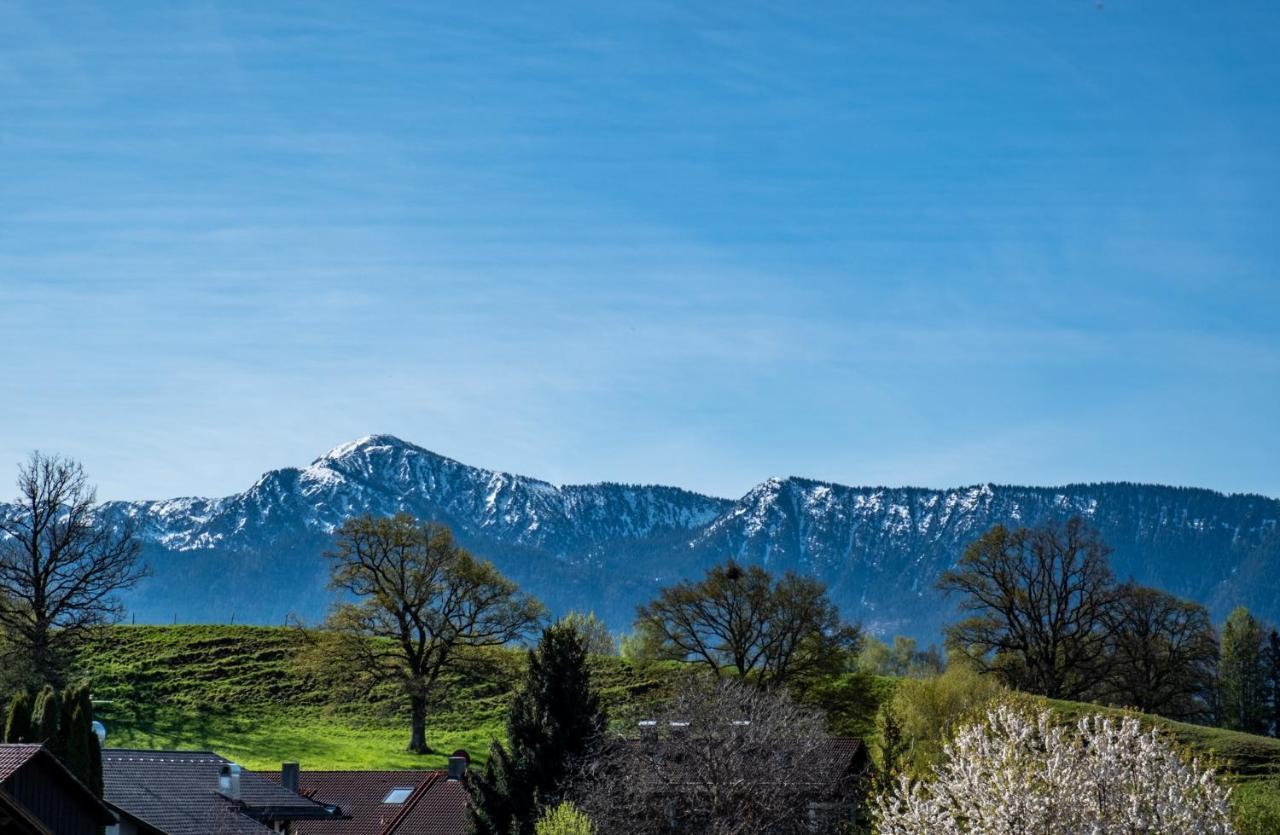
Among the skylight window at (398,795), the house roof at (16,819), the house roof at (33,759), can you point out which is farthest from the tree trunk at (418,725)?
the house roof at (16,819)

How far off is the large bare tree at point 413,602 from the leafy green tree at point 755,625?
753 centimetres

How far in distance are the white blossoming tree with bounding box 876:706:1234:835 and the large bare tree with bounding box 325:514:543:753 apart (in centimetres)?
5420

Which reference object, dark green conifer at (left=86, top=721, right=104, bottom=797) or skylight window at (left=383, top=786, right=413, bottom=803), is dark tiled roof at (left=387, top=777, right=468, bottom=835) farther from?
dark green conifer at (left=86, top=721, right=104, bottom=797)

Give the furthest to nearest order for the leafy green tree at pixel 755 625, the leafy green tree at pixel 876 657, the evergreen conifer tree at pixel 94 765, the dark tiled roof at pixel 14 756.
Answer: the leafy green tree at pixel 876 657, the leafy green tree at pixel 755 625, the evergreen conifer tree at pixel 94 765, the dark tiled roof at pixel 14 756

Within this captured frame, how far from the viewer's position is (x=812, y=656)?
8075 centimetres

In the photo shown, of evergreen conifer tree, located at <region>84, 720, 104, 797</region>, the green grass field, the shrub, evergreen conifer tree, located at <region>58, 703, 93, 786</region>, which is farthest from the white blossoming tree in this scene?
the green grass field

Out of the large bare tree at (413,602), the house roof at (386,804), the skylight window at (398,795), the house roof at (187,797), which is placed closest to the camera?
the house roof at (187,797)

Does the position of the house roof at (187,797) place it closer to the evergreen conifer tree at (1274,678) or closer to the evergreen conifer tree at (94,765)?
the evergreen conifer tree at (94,765)

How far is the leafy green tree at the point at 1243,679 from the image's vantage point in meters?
108

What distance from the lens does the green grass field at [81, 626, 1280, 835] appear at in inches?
2933

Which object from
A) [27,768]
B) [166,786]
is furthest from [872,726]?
[27,768]

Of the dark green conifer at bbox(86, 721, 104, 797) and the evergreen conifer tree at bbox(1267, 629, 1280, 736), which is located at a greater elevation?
the evergreen conifer tree at bbox(1267, 629, 1280, 736)

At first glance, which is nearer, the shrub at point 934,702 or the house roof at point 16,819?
the house roof at point 16,819

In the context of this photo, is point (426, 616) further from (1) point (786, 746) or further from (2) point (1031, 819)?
(2) point (1031, 819)
